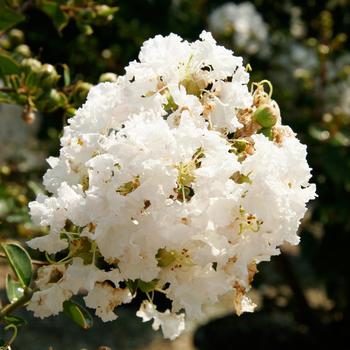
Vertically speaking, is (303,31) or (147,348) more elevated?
(303,31)

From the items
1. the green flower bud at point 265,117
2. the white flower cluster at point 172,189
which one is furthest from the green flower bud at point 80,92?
the green flower bud at point 265,117

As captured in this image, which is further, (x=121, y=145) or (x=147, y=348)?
(x=147, y=348)

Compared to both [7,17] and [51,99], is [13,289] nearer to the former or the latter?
[51,99]

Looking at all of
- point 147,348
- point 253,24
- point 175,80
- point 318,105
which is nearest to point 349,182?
point 318,105

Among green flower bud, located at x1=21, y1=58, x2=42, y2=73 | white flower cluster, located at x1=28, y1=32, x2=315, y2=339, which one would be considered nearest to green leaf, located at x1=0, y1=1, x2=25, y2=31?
green flower bud, located at x1=21, y1=58, x2=42, y2=73

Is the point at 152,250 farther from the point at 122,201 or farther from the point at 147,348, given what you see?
the point at 147,348

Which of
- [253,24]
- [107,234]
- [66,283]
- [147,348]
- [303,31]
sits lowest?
[147,348]

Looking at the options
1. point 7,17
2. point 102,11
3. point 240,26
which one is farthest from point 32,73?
point 240,26

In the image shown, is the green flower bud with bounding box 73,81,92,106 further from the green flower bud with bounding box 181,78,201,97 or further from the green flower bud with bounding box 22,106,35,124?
the green flower bud with bounding box 181,78,201,97

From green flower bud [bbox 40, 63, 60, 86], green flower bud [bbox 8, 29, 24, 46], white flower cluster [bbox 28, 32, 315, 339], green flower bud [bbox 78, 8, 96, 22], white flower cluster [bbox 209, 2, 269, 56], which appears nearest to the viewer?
white flower cluster [bbox 28, 32, 315, 339]
